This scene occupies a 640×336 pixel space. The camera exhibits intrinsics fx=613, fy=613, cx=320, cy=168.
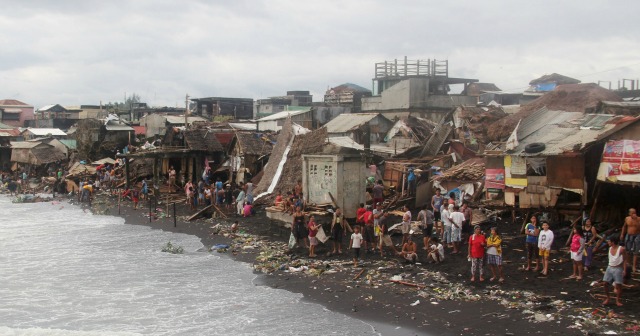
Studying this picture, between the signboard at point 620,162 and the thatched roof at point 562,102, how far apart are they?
341 inches

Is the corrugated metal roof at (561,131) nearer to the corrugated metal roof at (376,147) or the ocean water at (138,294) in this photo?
the ocean water at (138,294)

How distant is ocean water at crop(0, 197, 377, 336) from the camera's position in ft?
49.4

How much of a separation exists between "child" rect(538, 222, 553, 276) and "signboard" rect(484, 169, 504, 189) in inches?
284

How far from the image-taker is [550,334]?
473 inches

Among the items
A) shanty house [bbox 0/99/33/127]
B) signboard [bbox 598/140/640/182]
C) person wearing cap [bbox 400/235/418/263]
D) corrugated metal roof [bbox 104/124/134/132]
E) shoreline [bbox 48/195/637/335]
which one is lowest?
shoreline [bbox 48/195/637/335]

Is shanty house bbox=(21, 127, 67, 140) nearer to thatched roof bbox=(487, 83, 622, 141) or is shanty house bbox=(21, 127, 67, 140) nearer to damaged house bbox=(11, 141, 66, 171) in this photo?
damaged house bbox=(11, 141, 66, 171)

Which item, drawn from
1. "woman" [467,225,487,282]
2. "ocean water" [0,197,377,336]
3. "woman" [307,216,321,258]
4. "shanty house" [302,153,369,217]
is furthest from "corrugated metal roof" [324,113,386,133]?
"woman" [467,225,487,282]

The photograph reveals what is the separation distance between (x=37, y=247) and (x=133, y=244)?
433 centimetres

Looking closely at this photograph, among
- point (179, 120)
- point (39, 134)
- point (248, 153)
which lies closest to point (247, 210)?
point (248, 153)

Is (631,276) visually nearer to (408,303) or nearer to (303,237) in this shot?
(408,303)

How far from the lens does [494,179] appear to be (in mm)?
22781

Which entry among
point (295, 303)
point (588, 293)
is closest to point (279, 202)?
point (295, 303)

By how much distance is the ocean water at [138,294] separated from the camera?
1505cm

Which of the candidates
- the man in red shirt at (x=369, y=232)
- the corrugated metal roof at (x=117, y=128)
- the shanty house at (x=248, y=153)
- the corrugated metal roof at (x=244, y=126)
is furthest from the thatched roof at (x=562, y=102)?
the corrugated metal roof at (x=117, y=128)
